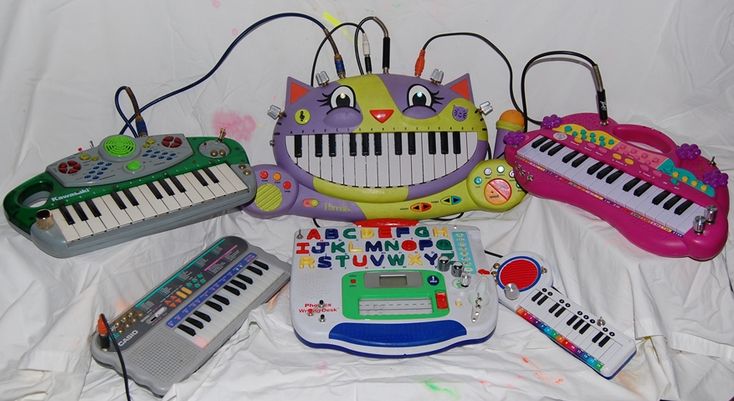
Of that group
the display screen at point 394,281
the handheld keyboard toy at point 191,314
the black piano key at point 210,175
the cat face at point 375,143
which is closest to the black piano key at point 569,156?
the cat face at point 375,143

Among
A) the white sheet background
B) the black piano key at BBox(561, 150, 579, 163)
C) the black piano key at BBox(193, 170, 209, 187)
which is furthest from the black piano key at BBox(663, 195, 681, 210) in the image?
the black piano key at BBox(193, 170, 209, 187)

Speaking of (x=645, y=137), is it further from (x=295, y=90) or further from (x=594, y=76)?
(x=295, y=90)

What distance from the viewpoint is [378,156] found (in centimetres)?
172

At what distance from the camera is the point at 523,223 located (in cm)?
174

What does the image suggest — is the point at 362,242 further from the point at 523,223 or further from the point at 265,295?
the point at 523,223

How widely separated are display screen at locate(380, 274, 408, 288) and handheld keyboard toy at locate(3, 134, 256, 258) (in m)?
0.36

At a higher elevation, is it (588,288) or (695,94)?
(695,94)

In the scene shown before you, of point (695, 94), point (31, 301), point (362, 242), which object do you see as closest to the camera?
point (31, 301)

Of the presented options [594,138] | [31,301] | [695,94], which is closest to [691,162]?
[594,138]

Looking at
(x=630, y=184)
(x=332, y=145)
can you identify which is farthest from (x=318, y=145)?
(x=630, y=184)

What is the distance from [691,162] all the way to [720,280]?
0.87 feet

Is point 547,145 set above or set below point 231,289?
above

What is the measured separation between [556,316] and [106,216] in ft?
3.15

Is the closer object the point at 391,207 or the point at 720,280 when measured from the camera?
the point at 720,280
